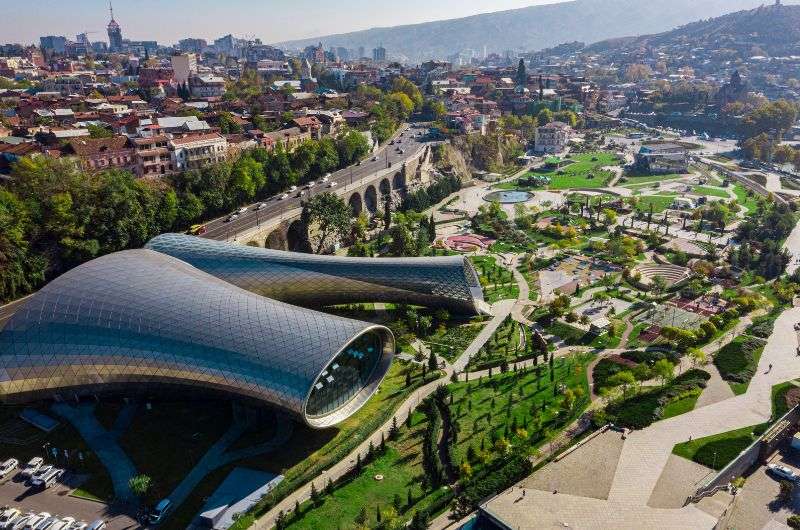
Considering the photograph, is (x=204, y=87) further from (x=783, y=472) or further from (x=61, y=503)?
(x=783, y=472)

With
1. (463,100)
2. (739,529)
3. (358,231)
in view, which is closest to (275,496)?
(739,529)

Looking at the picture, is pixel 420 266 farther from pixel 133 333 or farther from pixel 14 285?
pixel 14 285

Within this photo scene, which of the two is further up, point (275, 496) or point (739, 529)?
point (275, 496)

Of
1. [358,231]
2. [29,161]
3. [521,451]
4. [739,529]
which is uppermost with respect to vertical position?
[29,161]

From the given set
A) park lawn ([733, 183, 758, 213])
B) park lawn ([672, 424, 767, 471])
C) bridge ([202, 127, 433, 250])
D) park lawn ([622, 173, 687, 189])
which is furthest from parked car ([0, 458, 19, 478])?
park lawn ([622, 173, 687, 189])

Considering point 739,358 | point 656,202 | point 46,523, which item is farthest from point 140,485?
point 656,202

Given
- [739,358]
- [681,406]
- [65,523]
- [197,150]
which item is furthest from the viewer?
[197,150]

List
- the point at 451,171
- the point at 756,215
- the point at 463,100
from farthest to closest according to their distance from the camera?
the point at 463,100 → the point at 451,171 → the point at 756,215

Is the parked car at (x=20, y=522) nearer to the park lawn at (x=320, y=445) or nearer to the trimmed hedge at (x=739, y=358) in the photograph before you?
the park lawn at (x=320, y=445)
